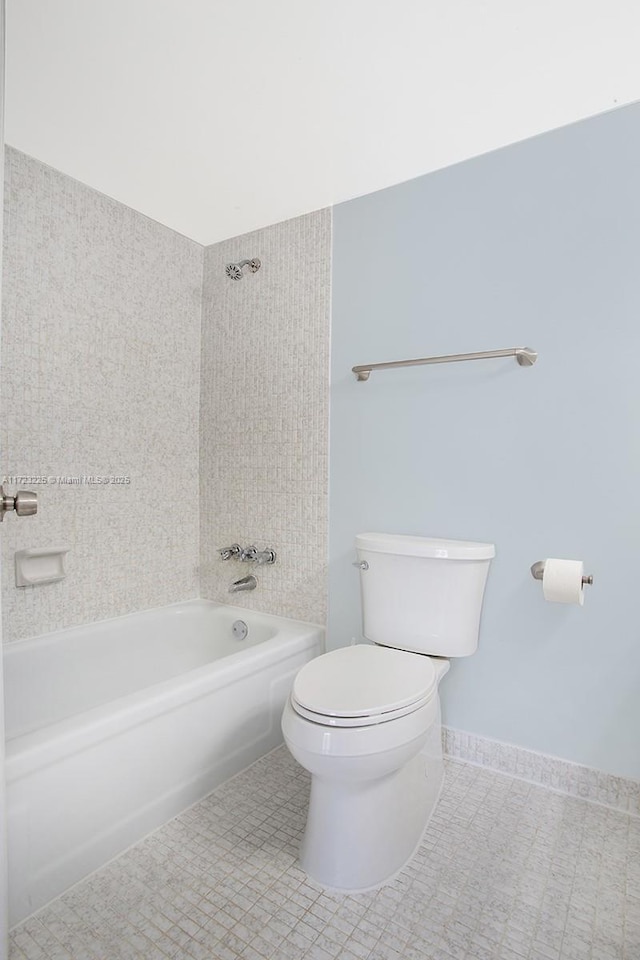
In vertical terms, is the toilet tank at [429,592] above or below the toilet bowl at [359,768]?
above

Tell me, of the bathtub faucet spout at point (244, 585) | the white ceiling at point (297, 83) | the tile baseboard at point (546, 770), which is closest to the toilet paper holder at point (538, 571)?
the tile baseboard at point (546, 770)

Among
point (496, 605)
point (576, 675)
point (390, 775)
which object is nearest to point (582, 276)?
point (496, 605)

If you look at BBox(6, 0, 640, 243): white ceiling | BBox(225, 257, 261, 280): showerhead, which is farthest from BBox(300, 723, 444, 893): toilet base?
BBox(225, 257, 261, 280): showerhead

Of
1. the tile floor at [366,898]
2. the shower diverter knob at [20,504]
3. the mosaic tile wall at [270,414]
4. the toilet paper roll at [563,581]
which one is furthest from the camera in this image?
the mosaic tile wall at [270,414]

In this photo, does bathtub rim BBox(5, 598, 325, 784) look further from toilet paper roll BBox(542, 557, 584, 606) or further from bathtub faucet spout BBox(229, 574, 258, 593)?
toilet paper roll BBox(542, 557, 584, 606)

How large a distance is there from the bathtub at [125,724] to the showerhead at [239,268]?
1509 mm

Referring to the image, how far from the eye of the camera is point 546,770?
173 centimetres

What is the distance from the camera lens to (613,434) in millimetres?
1625

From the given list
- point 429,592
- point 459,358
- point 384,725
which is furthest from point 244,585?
point 459,358

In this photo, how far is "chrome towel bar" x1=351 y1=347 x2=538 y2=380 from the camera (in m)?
1.69

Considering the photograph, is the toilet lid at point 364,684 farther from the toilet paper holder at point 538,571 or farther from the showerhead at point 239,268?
the showerhead at point 239,268

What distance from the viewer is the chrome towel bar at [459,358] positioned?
1.69 metres

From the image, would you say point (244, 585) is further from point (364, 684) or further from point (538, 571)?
point (538, 571)

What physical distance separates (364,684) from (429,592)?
45 cm
